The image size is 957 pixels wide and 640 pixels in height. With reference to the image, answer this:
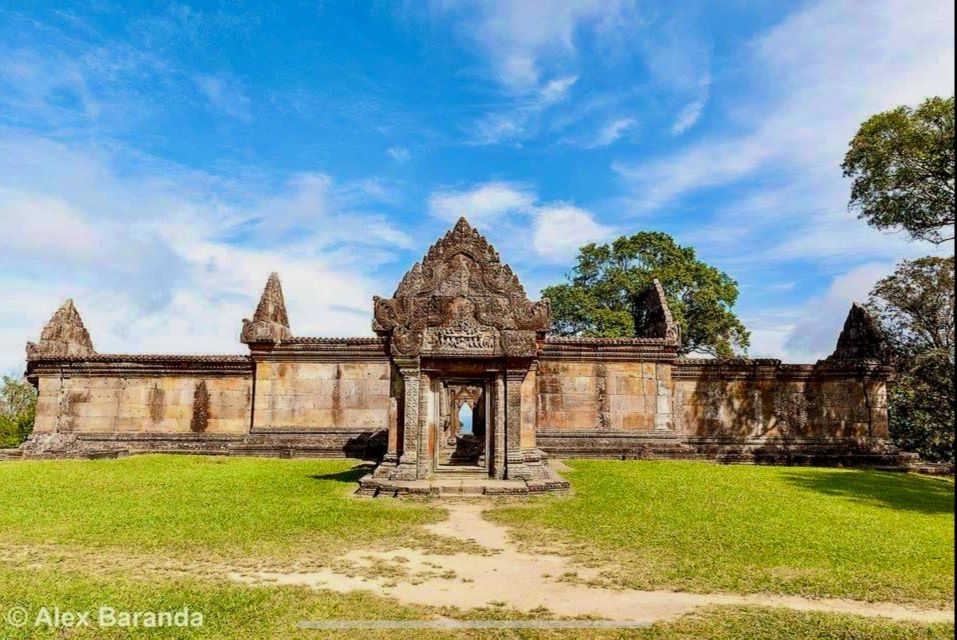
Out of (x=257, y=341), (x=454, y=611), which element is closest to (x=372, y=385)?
(x=257, y=341)

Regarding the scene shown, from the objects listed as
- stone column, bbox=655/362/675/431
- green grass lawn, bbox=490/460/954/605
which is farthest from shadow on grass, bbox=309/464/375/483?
stone column, bbox=655/362/675/431

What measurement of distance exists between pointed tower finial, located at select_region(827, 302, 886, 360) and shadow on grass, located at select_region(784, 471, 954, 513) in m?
3.80

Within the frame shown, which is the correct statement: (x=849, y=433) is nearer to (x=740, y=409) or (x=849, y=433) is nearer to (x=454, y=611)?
(x=740, y=409)

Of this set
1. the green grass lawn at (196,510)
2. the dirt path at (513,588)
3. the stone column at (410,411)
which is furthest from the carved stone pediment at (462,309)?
the dirt path at (513,588)

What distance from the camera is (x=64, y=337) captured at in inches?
706

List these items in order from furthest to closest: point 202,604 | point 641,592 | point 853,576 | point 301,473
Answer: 1. point 301,473
2. point 853,576
3. point 641,592
4. point 202,604

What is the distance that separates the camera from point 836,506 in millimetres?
9461

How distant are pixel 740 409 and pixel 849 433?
3.18 m

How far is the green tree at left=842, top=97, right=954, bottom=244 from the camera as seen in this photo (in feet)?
41.1

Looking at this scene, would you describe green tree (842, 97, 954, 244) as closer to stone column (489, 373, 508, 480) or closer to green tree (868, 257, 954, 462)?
green tree (868, 257, 954, 462)

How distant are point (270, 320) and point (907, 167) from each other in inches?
694

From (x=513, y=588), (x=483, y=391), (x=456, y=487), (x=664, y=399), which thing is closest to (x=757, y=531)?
(x=513, y=588)

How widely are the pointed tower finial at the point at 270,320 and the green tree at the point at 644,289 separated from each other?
17.7 m

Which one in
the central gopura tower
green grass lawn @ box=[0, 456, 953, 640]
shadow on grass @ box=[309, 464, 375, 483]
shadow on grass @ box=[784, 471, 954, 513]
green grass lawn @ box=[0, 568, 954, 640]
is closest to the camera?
green grass lawn @ box=[0, 568, 954, 640]
